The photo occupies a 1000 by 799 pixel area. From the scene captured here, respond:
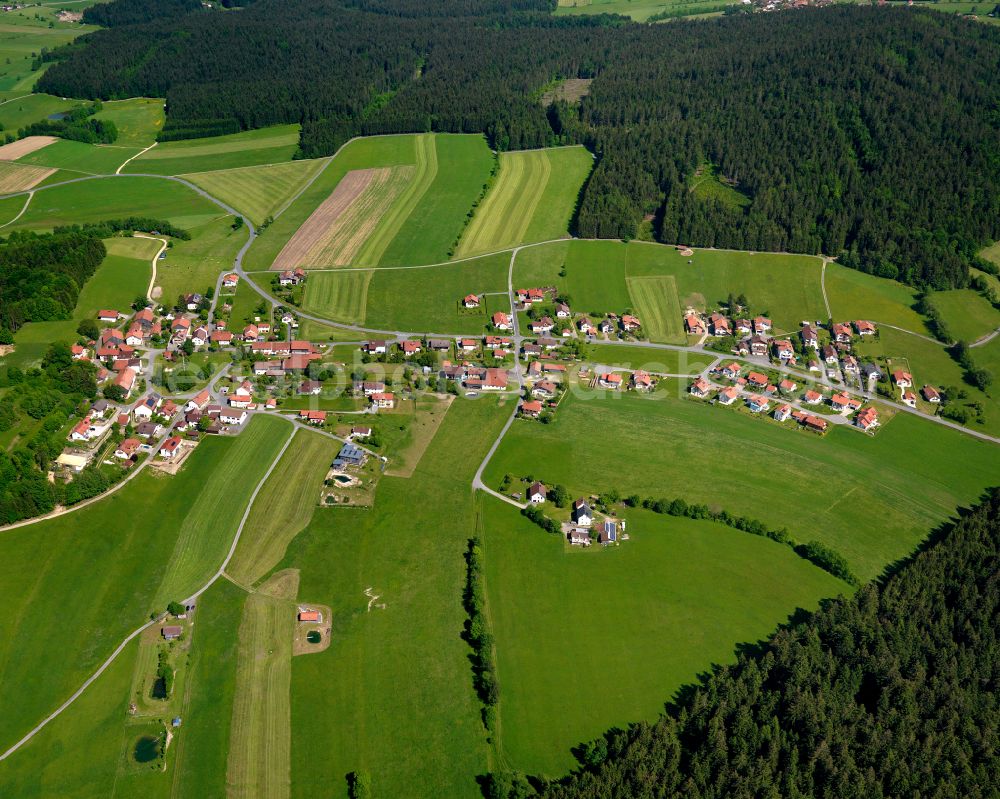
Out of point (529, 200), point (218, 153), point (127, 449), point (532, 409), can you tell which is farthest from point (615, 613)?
point (218, 153)

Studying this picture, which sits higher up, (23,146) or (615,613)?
(23,146)

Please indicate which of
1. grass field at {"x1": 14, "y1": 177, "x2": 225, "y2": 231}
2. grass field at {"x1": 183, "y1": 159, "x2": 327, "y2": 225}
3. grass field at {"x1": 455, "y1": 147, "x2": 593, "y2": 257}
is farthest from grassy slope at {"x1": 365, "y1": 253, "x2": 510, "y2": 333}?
grass field at {"x1": 14, "y1": 177, "x2": 225, "y2": 231}

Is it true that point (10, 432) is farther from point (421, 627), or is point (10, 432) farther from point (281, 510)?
point (421, 627)

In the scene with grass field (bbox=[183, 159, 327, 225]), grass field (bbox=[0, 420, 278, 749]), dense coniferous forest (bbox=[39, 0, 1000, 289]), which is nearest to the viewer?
grass field (bbox=[0, 420, 278, 749])

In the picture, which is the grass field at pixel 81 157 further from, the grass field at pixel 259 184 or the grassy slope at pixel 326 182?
the grassy slope at pixel 326 182

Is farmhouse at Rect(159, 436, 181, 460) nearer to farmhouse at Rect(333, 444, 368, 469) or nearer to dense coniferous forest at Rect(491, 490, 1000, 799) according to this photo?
farmhouse at Rect(333, 444, 368, 469)

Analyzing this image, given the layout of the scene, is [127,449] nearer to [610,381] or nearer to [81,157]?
Result: [610,381]
